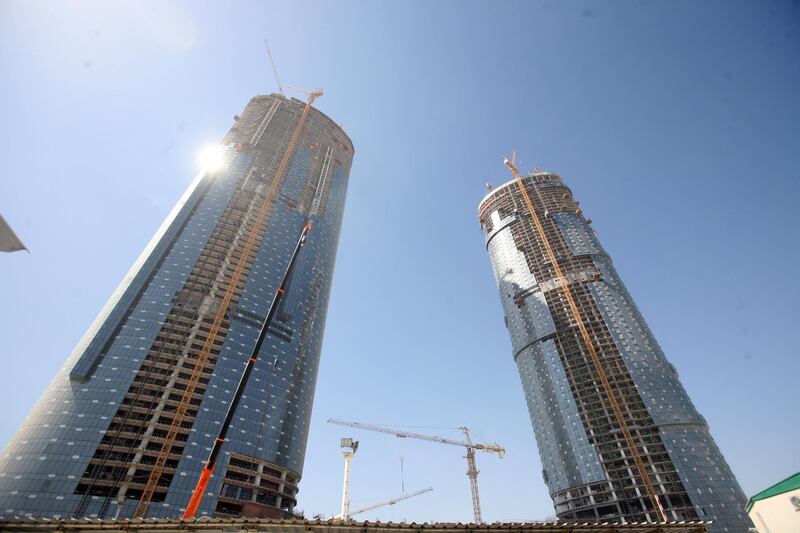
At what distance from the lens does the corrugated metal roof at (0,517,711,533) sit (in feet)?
60.8

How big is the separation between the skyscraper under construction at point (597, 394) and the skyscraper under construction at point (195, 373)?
3156 inches

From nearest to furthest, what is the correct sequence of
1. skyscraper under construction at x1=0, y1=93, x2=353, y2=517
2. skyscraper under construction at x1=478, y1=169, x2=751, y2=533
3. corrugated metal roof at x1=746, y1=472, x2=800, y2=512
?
corrugated metal roof at x1=746, y1=472, x2=800, y2=512 → skyscraper under construction at x1=0, y1=93, x2=353, y2=517 → skyscraper under construction at x1=478, y1=169, x2=751, y2=533

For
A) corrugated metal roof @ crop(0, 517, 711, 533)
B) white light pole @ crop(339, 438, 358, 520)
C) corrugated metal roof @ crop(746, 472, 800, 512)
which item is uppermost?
white light pole @ crop(339, 438, 358, 520)

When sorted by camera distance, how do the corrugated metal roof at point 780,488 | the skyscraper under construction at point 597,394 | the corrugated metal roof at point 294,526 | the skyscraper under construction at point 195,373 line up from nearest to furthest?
the corrugated metal roof at point 294,526 → the corrugated metal roof at point 780,488 → the skyscraper under construction at point 195,373 → the skyscraper under construction at point 597,394

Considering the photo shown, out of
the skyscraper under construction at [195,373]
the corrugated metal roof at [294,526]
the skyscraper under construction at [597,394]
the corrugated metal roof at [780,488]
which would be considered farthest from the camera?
the skyscraper under construction at [597,394]

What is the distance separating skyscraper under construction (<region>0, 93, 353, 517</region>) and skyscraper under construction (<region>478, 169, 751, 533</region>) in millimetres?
80150

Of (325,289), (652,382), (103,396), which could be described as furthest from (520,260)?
(103,396)

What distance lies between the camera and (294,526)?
2067 cm

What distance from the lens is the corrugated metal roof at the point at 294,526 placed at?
18.5 m

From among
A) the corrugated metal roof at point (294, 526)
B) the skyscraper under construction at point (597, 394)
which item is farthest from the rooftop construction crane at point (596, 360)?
the corrugated metal roof at point (294, 526)

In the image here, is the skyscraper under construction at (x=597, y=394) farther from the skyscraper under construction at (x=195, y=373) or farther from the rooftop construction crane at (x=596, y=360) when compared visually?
the skyscraper under construction at (x=195, y=373)

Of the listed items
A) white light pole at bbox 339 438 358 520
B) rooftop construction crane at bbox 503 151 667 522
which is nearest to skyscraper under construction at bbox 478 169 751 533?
rooftop construction crane at bbox 503 151 667 522

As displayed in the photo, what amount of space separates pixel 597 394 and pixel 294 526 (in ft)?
432

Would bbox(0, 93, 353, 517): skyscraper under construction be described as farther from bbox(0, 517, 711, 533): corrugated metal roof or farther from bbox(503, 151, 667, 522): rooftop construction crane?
bbox(503, 151, 667, 522): rooftop construction crane
